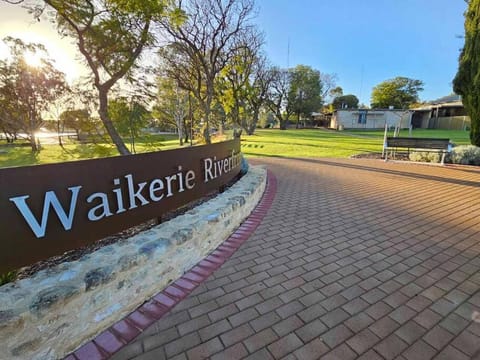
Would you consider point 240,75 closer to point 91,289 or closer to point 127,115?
point 127,115

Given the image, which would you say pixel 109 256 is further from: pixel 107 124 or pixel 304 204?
pixel 107 124

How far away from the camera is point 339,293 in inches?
85.4

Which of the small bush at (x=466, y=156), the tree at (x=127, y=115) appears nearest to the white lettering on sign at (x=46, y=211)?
the tree at (x=127, y=115)

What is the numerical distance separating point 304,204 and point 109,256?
11.4 feet

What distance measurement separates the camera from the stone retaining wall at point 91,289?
4.64ft

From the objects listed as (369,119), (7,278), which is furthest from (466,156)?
(369,119)

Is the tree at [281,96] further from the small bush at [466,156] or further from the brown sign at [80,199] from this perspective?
the brown sign at [80,199]

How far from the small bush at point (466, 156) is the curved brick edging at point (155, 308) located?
905 centimetres

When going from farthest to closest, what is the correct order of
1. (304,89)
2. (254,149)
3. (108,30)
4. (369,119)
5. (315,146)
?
(304,89)
(369,119)
(315,146)
(254,149)
(108,30)

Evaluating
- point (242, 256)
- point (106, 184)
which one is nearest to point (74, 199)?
point (106, 184)

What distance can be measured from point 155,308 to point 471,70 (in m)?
11.8

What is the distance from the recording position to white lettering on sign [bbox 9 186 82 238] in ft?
5.30

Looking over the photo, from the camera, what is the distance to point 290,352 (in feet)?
5.27

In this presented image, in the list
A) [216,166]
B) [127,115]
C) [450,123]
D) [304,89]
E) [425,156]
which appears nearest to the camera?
[216,166]
